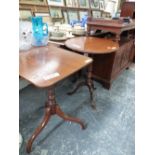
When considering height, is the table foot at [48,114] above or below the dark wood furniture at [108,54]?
below

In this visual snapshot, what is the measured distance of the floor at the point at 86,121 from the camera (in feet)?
4.60

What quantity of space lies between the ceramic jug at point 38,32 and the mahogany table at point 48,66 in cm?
8

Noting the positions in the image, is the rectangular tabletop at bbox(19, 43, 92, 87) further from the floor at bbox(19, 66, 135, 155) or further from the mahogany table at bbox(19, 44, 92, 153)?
the floor at bbox(19, 66, 135, 155)

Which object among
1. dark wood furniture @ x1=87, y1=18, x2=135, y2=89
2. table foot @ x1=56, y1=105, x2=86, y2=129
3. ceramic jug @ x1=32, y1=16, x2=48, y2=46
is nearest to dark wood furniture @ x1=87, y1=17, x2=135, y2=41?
dark wood furniture @ x1=87, y1=18, x2=135, y2=89

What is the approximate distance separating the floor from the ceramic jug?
0.80 meters

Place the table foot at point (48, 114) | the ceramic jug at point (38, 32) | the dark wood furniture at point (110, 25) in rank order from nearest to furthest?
the table foot at point (48, 114), the ceramic jug at point (38, 32), the dark wood furniture at point (110, 25)

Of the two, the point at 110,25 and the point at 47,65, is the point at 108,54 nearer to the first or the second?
the point at 110,25

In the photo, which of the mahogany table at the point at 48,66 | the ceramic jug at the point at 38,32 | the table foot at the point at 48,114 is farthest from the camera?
the ceramic jug at the point at 38,32

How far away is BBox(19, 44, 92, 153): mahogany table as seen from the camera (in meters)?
0.93

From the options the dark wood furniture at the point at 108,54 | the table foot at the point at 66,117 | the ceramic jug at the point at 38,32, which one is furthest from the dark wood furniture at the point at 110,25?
the table foot at the point at 66,117

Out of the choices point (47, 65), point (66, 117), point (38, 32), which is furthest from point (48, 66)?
point (66, 117)

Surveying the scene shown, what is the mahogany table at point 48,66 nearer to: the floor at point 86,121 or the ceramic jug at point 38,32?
the ceramic jug at point 38,32

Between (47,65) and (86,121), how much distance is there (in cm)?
90

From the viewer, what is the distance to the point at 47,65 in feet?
3.58
